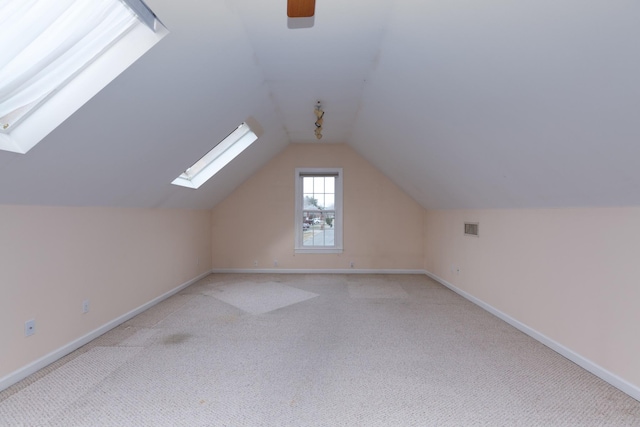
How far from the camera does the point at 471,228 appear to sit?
382 centimetres

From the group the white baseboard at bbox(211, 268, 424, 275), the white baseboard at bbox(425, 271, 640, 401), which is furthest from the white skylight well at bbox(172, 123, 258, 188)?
the white baseboard at bbox(425, 271, 640, 401)

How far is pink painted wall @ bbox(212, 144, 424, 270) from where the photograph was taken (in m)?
5.36

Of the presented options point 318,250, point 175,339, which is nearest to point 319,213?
point 318,250

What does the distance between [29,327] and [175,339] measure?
0.99 metres

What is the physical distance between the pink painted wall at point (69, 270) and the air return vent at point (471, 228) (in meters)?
4.03

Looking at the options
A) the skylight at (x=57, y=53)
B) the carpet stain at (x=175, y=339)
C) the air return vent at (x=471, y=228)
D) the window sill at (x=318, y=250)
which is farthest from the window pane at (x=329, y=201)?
the skylight at (x=57, y=53)

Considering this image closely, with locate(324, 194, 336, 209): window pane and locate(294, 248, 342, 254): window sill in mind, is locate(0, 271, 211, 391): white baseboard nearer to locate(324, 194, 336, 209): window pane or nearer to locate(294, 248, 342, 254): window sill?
locate(294, 248, 342, 254): window sill

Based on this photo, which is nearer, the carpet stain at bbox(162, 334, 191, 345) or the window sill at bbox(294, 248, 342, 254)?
the carpet stain at bbox(162, 334, 191, 345)

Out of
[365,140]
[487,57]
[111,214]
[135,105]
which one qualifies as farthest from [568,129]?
[111,214]

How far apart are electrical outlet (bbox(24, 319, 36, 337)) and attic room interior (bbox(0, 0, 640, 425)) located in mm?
14

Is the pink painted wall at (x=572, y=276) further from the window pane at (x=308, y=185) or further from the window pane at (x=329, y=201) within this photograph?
the window pane at (x=308, y=185)

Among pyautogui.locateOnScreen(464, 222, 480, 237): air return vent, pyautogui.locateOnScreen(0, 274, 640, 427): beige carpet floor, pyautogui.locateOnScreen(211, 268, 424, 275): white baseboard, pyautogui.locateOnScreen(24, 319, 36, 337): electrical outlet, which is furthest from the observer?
pyautogui.locateOnScreen(211, 268, 424, 275): white baseboard

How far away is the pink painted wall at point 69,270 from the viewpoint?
6.22ft

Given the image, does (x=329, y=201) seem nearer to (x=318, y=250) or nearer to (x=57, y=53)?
(x=318, y=250)
